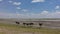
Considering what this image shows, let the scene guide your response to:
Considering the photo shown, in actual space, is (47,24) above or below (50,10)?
below

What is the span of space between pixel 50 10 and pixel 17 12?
1.18 m

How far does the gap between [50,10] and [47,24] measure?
614 millimetres

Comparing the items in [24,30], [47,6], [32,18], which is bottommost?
[24,30]

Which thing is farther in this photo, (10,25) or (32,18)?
(10,25)

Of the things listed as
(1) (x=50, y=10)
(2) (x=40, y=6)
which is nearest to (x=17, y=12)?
(2) (x=40, y=6)

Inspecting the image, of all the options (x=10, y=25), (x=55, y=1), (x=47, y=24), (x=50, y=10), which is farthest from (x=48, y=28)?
(x=10, y=25)

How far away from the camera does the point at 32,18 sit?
4984 mm

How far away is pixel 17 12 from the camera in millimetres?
5086

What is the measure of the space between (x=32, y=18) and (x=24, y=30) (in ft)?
1.67

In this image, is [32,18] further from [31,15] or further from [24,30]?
[24,30]

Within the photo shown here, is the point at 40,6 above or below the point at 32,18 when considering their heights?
above

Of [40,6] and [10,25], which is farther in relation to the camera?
[10,25]

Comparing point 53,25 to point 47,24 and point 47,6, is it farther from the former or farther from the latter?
point 47,6

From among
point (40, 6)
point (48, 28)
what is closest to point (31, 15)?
point (40, 6)
